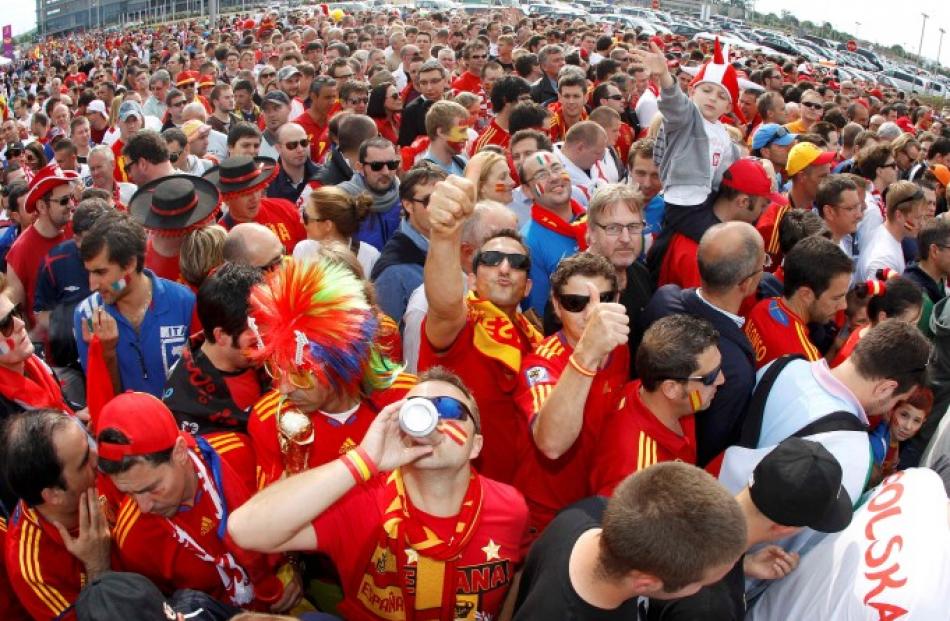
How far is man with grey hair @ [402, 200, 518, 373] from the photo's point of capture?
11.8ft

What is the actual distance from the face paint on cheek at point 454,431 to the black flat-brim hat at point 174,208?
2.80 metres

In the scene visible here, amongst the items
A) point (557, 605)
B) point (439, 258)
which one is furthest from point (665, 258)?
point (557, 605)

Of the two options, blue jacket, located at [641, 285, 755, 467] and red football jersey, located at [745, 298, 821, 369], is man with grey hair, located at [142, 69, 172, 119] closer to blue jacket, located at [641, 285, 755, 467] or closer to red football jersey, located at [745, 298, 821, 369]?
red football jersey, located at [745, 298, 821, 369]

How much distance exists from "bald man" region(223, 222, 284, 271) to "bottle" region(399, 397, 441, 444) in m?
1.98

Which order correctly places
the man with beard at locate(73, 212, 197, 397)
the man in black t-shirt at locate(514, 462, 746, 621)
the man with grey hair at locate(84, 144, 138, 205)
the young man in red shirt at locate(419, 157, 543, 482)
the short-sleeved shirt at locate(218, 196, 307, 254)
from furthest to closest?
→ the man with grey hair at locate(84, 144, 138, 205) → the short-sleeved shirt at locate(218, 196, 307, 254) → the man with beard at locate(73, 212, 197, 397) → the young man in red shirt at locate(419, 157, 543, 482) → the man in black t-shirt at locate(514, 462, 746, 621)

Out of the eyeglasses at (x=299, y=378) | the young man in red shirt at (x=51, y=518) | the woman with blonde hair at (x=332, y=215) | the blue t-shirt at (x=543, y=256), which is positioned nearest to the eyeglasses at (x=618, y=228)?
the blue t-shirt at (x=543, y=256)

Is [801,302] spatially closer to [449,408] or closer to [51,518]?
[449,408]

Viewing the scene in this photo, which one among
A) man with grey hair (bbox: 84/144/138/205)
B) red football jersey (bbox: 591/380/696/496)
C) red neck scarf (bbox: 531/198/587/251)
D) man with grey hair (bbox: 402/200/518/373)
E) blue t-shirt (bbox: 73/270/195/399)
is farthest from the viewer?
man with grey hair (bbox: 84/144/138/205)

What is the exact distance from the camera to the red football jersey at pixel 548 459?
9.82 ft

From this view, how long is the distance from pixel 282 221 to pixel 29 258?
5.26ft

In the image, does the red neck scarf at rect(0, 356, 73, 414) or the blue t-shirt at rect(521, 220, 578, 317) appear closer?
the red neck scarf at rect(0, 356, 73, 414)

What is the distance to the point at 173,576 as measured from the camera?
106 inches

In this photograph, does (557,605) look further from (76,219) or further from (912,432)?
(76,219)

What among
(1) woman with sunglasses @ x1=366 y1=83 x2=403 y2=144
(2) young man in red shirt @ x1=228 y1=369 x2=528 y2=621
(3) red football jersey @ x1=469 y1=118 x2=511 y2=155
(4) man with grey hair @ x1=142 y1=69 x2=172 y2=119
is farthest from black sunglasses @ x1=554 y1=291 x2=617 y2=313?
(4) man with grey hair @ x1=142 y1=69 x2=172 y2=119
